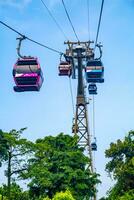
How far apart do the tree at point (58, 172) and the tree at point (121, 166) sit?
10.8 feet

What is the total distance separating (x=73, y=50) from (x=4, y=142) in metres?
14.1

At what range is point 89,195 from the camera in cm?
5400

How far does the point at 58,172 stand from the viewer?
5394 centimetres

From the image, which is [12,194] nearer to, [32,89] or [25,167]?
[25,167]

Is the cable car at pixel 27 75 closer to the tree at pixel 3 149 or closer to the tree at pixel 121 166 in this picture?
the tree at pixel 3 149

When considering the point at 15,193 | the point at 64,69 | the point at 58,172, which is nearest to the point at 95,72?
the point at 64,69

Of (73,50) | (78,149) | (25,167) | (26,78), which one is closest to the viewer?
(26,78)

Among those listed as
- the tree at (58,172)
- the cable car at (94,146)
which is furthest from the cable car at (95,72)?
the cable car at (94,146)

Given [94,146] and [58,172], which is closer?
[58,172]

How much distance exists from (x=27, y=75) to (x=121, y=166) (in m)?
21.4

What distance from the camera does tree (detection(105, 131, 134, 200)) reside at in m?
56.7

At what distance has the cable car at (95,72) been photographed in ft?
165

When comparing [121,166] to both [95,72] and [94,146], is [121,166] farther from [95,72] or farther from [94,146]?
[95,72]

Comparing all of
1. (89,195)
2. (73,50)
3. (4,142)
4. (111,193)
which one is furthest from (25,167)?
(73,50)
